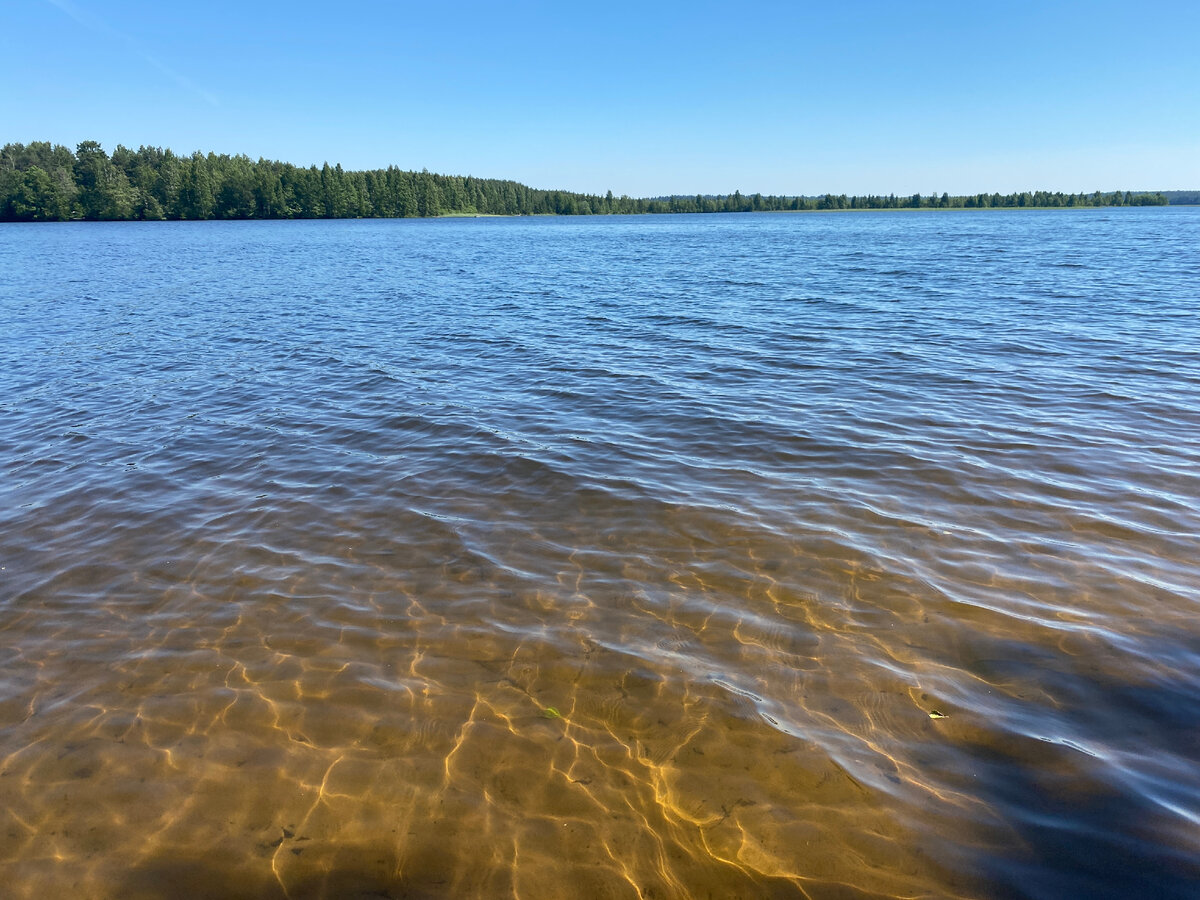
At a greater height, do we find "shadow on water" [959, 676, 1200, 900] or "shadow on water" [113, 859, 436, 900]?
"shadow on water" [959, 676, 1200, 900]

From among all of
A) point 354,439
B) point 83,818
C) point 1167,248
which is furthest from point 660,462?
point 1167,248

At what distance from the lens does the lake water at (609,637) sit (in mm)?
3928

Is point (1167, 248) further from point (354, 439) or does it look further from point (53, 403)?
point (53, 403)

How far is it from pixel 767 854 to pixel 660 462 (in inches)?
254

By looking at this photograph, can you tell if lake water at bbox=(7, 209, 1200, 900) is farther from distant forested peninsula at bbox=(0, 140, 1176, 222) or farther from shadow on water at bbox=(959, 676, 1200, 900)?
distant forested peninsula at bbox=(0, 140, 1176, 222)

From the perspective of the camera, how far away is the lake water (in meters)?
3.93

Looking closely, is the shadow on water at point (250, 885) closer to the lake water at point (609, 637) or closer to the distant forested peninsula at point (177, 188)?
the lake water at point (609, 637)

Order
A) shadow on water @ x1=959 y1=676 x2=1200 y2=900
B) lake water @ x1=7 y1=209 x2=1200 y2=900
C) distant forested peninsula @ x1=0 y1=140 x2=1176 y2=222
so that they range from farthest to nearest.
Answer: distant forested peninsula @ x1=0 y1=140 x2=1176 y2=222, lake water @ x1=7 y1=209 x2=1200 y2=900, shadow on water @ x1=959 y1=676 x2=1200 y2=900

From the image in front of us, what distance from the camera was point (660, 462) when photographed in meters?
9.91

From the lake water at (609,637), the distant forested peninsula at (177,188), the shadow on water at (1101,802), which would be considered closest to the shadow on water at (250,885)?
the lake water at (609,637)

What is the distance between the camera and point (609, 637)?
5.86 meters

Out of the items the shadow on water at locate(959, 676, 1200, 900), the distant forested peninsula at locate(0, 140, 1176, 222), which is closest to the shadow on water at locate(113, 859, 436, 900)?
the shadow on water at locate(959, 676, 1200, 900)

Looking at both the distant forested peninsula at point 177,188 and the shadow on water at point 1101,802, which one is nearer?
the shadow on water at point 1101,802

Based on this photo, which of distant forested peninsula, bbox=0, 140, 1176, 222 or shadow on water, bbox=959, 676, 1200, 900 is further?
distant forested peninsula, bbox=0, 140, 1176, 222
